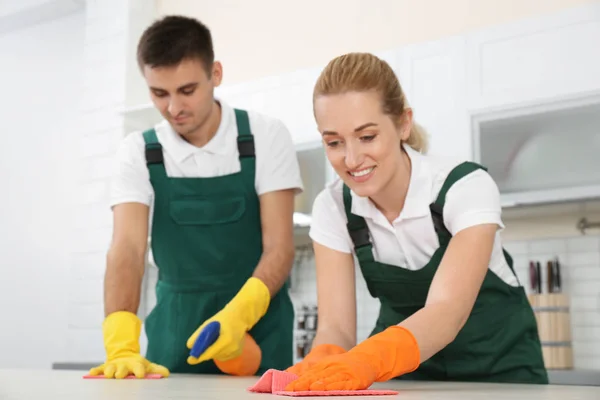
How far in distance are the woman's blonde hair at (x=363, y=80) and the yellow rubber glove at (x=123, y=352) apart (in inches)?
25.2

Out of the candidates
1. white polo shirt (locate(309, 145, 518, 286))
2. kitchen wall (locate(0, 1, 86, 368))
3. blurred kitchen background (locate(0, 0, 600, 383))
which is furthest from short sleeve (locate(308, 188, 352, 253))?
kitchen wall (locate(0, 1, 86, 368))

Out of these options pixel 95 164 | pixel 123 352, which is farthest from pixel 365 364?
pixel 95 164

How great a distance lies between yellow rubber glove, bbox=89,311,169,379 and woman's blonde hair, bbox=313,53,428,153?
0.64 meters

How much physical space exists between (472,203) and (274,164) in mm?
704

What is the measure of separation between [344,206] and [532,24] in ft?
5.14

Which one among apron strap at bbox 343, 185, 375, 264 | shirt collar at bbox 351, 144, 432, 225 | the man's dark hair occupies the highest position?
the man's dark hair

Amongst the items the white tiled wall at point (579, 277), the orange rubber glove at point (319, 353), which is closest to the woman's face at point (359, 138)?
the orange rubber glove at point (319, 353)

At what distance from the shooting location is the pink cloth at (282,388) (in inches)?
35.7

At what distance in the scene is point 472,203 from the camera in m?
1.32

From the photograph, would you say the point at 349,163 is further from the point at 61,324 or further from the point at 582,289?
the point at 61,324

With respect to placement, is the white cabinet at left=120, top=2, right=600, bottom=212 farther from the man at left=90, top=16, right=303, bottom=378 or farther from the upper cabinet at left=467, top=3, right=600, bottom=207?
the man at left=90, top=16, right=303, bottom=378

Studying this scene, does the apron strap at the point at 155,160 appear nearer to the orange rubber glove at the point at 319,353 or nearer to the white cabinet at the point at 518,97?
the orange rubber glove at the point at 319,353

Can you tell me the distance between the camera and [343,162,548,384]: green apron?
1.46 metres

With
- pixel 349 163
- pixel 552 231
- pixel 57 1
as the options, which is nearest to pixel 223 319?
pixel 349 163
